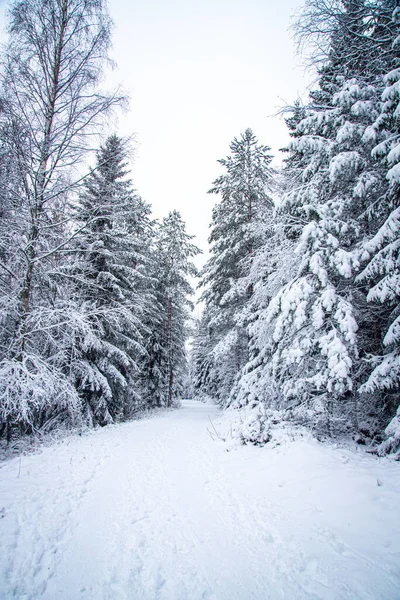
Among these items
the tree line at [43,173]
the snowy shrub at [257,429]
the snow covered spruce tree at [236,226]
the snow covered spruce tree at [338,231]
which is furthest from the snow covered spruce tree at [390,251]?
the snow covered spruce tree at [236,226]

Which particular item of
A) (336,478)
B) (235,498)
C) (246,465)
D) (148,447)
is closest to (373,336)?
(336,478)

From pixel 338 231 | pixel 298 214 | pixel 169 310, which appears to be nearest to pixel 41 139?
pixel 298 214

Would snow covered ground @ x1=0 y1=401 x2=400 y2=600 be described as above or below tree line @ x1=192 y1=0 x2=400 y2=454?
below

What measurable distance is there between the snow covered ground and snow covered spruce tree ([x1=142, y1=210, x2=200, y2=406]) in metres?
14.0

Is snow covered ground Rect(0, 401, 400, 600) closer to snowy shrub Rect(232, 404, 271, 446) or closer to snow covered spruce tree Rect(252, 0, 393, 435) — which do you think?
snowy shrub Rect(232, 404, 271, 446)

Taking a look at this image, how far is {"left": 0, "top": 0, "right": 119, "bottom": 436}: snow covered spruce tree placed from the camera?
6984mm

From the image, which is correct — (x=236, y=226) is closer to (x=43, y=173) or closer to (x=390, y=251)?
(x=43, y=173)

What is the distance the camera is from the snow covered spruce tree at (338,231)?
6129 mm

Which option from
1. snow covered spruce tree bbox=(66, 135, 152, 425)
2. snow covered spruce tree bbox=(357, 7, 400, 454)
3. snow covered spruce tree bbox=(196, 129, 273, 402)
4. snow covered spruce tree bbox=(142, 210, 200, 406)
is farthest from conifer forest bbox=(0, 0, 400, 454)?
snow covered spruce tree bbox=(142, 210, 200, 406)

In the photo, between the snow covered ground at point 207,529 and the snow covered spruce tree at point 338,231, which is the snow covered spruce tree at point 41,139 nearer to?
the snow covered ground at point 207,529

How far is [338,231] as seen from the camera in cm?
670

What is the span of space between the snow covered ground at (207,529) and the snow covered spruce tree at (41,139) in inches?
98.8

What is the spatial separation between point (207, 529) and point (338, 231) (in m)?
6.74

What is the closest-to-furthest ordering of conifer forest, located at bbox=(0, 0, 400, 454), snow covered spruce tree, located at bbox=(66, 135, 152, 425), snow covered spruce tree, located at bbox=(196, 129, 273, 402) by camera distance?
conifer forest, located at bbox=(0, 0, 400, 454), snow covered spruce tree, located at bbox=(66, 135, 152, 425), snow covered spruce tree, located at bbox=(196, 129, 273, 402)
